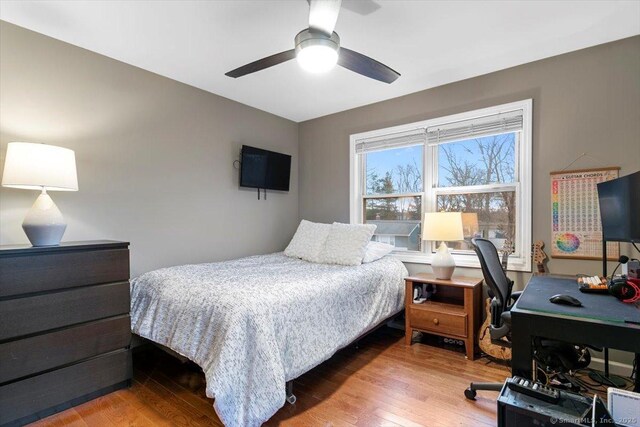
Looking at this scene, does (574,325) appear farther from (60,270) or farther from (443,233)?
(60,270)

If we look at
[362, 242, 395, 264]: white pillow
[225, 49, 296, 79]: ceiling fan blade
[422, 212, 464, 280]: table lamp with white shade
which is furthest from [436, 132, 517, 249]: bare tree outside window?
→ [225, 49, 296, 79]: ceiling fan blade

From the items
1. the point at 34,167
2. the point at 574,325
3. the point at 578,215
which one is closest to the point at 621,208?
the point at 578,215

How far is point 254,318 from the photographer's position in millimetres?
1669

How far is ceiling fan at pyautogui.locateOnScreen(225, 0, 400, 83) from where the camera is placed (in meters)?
1.62

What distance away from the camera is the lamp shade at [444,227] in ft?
9.06

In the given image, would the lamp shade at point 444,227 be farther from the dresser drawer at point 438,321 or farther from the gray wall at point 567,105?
the dresser drawer at point 438,321

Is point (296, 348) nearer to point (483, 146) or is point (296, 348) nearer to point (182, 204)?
point (182, 204)

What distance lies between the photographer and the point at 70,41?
2.32m

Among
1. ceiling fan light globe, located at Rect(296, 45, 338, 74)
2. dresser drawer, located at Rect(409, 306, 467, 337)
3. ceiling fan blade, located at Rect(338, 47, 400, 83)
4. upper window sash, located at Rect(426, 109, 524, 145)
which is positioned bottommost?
dresser drawer, located at Rect(409, 306, 467, 337)

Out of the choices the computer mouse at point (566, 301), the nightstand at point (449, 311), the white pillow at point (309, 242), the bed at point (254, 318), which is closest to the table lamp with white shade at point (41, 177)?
the bed at point (254, 318)

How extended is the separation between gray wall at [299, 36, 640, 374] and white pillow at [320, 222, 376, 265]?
71 cm

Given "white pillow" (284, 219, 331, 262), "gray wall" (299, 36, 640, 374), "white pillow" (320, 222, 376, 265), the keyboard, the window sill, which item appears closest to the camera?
the keyboard

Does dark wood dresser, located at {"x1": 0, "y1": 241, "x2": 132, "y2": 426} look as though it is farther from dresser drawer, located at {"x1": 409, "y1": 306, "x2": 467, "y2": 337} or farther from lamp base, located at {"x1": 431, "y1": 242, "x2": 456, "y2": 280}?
lamp base, located at {"x1": 431, "y1": 242, "x2": 456, "y2": 280}

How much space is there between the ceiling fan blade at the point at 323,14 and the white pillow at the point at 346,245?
73.0 inches
